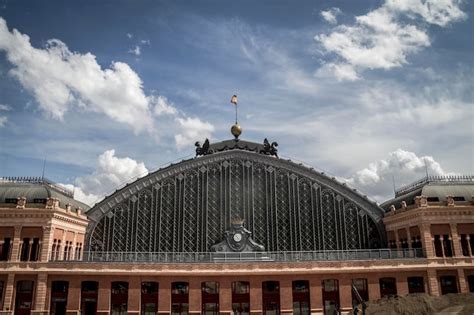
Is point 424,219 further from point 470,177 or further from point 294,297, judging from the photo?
point 294,297

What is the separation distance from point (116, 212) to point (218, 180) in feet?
55.7

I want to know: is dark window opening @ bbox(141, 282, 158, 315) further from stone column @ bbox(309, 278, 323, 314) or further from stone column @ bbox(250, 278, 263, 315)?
stone column @ bbox(309, 278, 323, 314)

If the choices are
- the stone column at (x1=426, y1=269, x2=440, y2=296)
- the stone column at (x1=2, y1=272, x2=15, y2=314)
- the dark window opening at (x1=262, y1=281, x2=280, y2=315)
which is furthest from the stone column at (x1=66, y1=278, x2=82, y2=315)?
the stone column at (x1=426, y1=269, x2=440, y2=296)

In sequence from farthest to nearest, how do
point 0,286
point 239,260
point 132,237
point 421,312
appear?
point 132,237 < point 239,260 < point 0,286 < point 421,312

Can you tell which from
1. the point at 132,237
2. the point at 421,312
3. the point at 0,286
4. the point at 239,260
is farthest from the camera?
the point at 132,237

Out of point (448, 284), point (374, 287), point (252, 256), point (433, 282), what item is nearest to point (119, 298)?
point (252, 256)

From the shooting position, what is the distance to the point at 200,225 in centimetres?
6141

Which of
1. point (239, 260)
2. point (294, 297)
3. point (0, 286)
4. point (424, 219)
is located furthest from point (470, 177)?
point (0, 286)

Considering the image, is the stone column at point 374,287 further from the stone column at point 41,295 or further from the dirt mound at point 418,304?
the stone column at point 41,295

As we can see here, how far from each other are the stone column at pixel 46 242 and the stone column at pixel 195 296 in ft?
63.5

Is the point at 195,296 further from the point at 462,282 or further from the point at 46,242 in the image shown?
the point at 462,282

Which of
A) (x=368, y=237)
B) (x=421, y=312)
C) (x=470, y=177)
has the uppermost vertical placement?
(x=470, y=177)

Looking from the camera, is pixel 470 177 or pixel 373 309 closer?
pixel 373 309

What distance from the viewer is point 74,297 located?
165ft
